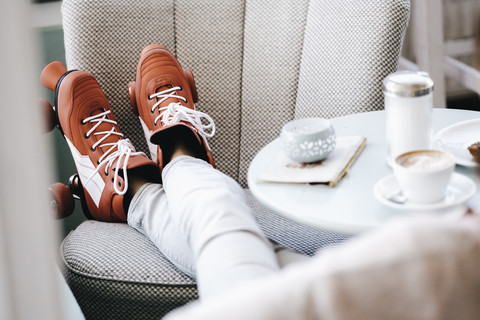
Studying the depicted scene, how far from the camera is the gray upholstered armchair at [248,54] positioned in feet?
4.24

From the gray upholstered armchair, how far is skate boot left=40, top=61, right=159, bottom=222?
0.05 m

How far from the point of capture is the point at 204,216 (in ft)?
2.82

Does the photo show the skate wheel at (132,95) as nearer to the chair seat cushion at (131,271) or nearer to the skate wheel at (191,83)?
the skate wheel at (191,83)

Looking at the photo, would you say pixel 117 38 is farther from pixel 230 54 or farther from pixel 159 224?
pixel 159 224

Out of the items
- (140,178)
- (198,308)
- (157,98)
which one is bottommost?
(140,178)

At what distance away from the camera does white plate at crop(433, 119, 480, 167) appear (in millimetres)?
925

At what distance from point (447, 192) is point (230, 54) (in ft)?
2.66

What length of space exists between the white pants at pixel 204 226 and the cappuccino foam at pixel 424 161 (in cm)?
20

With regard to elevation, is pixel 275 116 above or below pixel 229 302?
below

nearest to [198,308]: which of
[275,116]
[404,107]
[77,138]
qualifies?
[404,107]

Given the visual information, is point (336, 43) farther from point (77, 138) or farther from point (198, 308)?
point (198, 308)

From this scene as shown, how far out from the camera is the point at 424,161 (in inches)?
30.5

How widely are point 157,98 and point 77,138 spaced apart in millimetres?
196

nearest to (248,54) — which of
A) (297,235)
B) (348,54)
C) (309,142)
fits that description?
(348,54)
